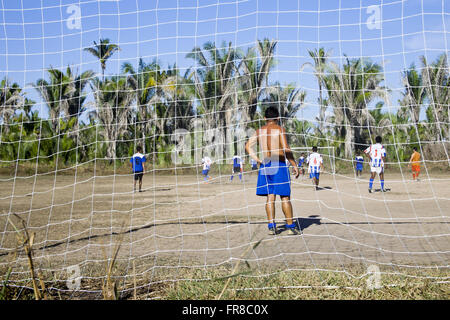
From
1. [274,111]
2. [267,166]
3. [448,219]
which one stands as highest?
[274,111]

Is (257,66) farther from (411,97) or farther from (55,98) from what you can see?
(55,98)

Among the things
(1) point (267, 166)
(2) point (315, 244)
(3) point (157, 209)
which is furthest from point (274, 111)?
(3) point (157, 209)

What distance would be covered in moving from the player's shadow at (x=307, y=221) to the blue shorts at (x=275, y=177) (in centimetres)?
101

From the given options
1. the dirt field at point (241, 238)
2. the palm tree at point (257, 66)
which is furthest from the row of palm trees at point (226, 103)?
the dirt field at point (241, 238)

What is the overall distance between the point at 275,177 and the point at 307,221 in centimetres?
171

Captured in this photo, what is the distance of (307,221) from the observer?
6.50 m

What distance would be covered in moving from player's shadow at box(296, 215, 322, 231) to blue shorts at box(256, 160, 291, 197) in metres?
1.01

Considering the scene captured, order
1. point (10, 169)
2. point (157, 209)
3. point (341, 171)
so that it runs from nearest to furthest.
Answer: point (157, 209) < point (10, 169) < point (341, 171)

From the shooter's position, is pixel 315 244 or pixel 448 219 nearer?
pixel 315 244

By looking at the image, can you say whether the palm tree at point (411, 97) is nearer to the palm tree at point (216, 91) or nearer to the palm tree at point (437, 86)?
the palm tree at point (437, 86)

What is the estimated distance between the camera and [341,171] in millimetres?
24547

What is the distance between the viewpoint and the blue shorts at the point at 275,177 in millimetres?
5109

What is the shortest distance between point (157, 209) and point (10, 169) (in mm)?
16920
